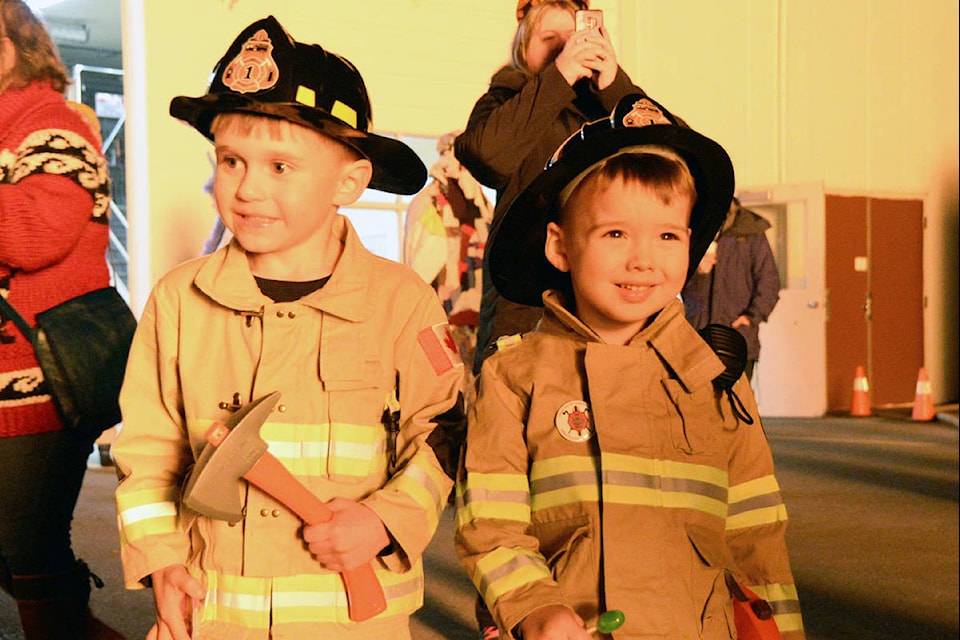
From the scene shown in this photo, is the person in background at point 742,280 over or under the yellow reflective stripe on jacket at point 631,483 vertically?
over

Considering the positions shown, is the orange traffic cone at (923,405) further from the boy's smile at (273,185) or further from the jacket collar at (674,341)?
the boy's smile at (273,185)

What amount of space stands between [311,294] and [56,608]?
139 centimetres

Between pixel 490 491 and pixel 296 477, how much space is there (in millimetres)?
328

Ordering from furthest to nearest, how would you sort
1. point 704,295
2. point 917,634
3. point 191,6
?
point 704,295, point 191,6, point 917,634

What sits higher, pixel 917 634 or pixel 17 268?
pixel 17 268

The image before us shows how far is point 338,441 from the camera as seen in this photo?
2.01 metres

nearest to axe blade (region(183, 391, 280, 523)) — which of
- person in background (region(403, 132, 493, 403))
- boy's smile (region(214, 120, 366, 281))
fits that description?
boy's smile (region(214, 120, 366, 281))

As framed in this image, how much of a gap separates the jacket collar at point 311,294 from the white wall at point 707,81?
132cm

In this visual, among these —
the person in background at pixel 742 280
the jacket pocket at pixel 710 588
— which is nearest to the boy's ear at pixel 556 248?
the jacket pocket at pixel 710 588

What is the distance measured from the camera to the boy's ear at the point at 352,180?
7.09 feet

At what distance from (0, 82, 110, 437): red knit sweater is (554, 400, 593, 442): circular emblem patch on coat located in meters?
1.45

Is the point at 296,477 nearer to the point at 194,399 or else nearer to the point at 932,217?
the point at 194,399

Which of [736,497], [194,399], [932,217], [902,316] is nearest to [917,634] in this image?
[736,497]

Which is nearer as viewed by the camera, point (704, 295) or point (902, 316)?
point (704, 295)
